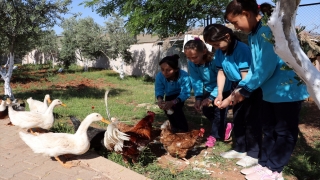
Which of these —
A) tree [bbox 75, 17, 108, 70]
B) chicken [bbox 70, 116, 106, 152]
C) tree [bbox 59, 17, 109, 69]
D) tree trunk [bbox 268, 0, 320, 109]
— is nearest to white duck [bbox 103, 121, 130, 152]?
chicken [bbox 70, 116, 106, 152]

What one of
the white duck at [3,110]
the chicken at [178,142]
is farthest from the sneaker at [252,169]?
the white duck at [3,110]

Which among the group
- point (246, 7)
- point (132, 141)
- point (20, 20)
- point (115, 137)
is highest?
point (20, 20)

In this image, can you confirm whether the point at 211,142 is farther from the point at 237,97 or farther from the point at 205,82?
the point at 237,97

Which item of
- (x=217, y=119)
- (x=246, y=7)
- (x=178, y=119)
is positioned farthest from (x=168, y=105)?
(x=246, y=7)

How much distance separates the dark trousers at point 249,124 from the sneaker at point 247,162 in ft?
0.18

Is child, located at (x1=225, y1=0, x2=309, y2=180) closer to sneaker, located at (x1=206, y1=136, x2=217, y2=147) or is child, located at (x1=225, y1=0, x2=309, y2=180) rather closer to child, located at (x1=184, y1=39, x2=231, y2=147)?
child, located at (x1=184, y1=39, x2=231, y2=147)

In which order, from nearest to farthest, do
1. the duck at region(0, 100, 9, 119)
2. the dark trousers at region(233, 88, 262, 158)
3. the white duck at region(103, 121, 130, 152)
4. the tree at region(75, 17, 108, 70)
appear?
the white duck at region(103, 121, 130, 152) < the dark trousers at region(233, 88, 262, 158) < the duck at region(0, 100, 9, 119) < the tree at region(75, 17, 108, 70)

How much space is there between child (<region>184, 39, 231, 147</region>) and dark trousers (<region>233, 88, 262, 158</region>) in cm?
50

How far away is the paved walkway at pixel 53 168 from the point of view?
317cm

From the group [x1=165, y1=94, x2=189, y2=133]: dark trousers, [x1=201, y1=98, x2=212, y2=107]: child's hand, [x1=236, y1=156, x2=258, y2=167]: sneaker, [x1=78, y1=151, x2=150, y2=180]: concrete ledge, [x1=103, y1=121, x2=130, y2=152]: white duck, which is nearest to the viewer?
[x1=78, y1=151, x2=150, y2=180]: concrete ledge

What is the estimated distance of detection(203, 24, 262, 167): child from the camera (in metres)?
3.30

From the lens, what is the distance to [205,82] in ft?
13.9

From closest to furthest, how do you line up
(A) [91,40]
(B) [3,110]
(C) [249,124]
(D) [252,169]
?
(D) [252,169], (C) [249,124], (B) [3,110], (A) [91,40]

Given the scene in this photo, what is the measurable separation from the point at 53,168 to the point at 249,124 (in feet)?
8.42
